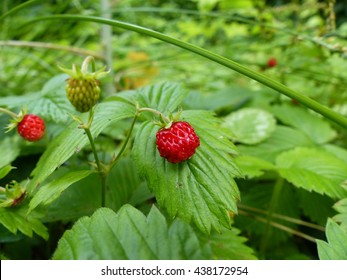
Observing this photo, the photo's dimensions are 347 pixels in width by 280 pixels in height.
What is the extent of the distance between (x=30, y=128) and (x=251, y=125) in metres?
0.67

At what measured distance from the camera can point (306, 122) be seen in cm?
126

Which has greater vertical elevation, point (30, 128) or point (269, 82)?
point (269, 82)

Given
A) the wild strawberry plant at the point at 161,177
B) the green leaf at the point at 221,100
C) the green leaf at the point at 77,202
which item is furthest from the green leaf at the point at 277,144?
the green leaf at the point at 77,202

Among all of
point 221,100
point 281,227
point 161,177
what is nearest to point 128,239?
point 161,177

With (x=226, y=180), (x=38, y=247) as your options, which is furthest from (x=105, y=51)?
(x=226, y=180)

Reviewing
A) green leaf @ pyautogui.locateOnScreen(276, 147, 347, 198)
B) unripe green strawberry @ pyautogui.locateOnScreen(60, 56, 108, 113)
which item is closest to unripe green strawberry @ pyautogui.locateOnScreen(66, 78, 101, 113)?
unripe green strawberry @ pyautogui.locateOnScreen(60, 56, 108, 113)

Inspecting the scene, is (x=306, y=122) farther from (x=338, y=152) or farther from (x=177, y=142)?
(x=177, y=142)

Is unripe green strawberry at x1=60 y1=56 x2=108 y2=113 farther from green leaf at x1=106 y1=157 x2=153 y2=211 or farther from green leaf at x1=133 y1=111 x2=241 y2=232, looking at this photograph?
green leaf at x1=106 y1=157 x2=153 y2=211

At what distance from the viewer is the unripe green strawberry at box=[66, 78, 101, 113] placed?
64 cm

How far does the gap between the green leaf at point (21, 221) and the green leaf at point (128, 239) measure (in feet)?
0.44

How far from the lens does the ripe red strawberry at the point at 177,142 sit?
0.62 meters

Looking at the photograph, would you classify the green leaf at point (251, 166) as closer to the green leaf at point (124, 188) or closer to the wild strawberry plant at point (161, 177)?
the wild strawberry plant at point (161, 177)

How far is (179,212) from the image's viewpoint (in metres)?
0.62
